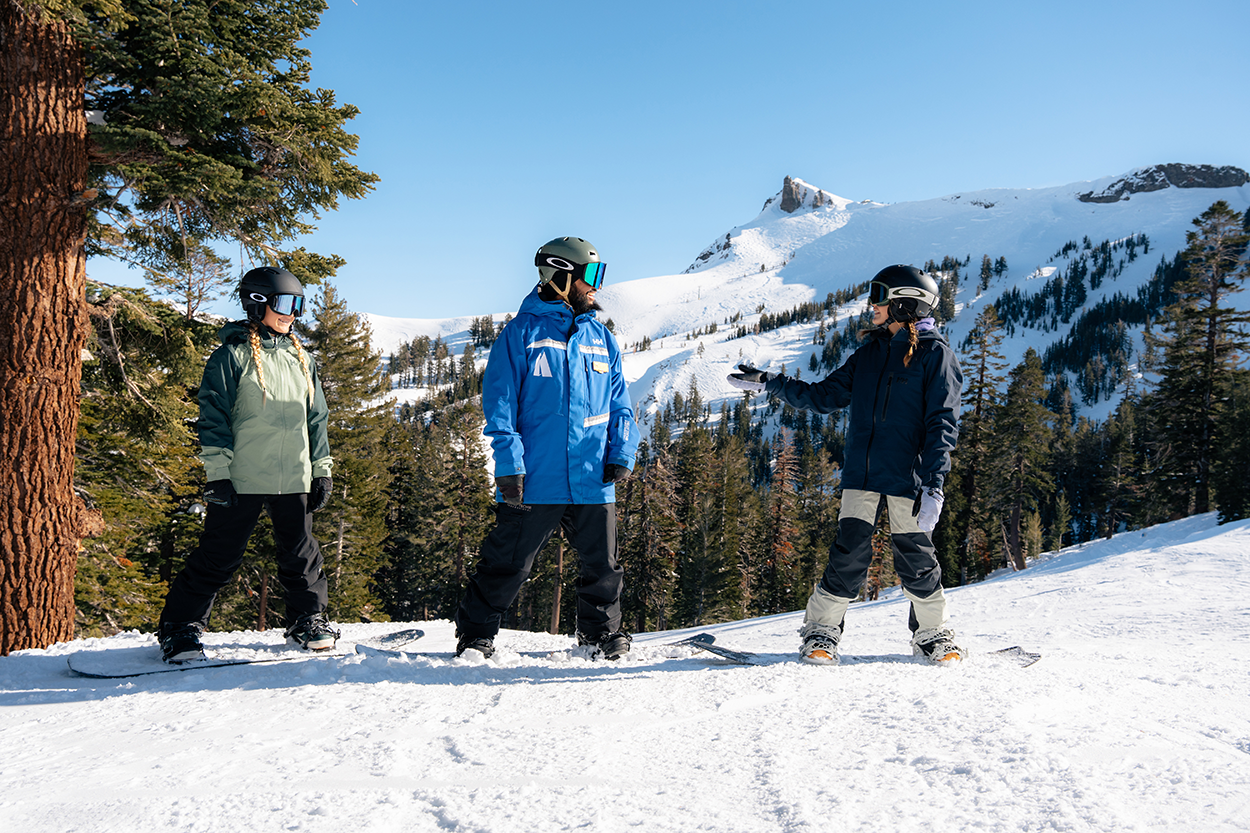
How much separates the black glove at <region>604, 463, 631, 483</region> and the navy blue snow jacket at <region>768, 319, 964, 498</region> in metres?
1.23

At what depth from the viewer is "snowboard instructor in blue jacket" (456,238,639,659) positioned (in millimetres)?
3807

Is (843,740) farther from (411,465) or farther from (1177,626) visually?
(411,465)

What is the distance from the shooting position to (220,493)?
3789mm

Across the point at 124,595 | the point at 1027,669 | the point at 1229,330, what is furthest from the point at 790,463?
the point at 1027,669

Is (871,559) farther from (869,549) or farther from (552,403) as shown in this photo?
(552,403)

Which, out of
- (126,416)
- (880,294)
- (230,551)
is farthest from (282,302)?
(880,294)

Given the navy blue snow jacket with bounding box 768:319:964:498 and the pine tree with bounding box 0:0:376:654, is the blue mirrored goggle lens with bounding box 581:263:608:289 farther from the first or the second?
the pine tree with bounding box 0:0:376:654

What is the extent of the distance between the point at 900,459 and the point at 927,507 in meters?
0.33

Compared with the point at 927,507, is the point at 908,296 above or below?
above

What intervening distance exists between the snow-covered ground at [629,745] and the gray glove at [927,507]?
2.58 ft

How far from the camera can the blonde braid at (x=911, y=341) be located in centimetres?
391

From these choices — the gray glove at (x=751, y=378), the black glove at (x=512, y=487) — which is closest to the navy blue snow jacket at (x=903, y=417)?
the gray glove at (x=751, y=378)

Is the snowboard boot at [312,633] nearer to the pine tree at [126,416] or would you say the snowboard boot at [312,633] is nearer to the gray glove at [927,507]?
the pine tree at [126,416]

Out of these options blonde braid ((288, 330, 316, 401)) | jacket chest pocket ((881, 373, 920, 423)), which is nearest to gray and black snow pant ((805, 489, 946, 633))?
jacket chest pocket ((881, 373, 920, 423))
